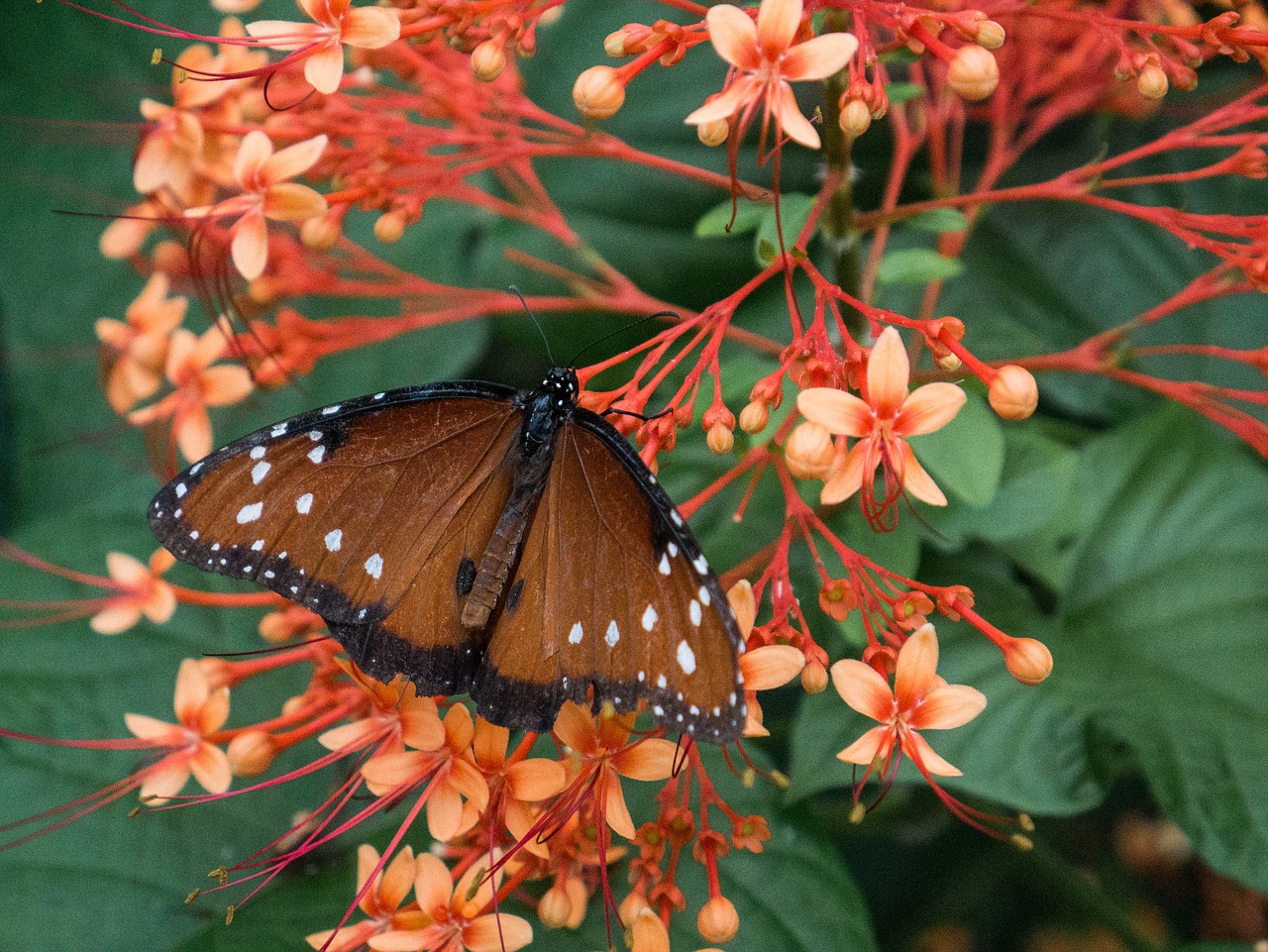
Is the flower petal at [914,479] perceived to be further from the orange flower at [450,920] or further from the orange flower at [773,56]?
the orange flower at [450,920]

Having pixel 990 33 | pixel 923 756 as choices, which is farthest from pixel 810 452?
pixel 990 33

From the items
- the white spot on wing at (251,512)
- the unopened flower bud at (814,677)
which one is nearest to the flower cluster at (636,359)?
the unopened flower bud at (814,677)

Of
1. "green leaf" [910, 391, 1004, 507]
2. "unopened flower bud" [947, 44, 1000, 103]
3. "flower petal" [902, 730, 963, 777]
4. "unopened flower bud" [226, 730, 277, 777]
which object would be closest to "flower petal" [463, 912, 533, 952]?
"unopened flower bud" [226, 730, 277, 777]

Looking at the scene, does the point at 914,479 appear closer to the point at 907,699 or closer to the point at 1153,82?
the point at 907,699

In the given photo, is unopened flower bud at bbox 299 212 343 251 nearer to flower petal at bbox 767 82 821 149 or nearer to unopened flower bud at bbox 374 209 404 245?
unopened flower bud at bbox 374 209 404 245

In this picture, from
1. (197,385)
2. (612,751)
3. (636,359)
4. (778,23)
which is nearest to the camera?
(778,23)
